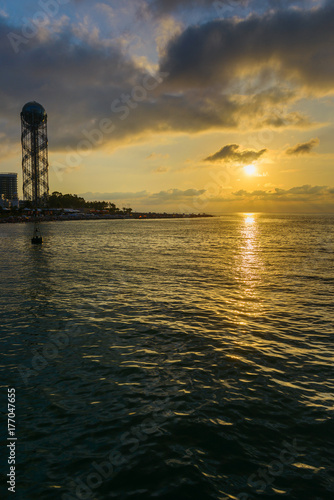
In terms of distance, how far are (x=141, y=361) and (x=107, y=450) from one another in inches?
213

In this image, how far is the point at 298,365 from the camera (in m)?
13.9

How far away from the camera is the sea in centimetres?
802

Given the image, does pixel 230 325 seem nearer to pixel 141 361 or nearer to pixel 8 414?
pixel 141 361

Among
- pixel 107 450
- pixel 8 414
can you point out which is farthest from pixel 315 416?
pixel 8 414

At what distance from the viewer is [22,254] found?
53.6m

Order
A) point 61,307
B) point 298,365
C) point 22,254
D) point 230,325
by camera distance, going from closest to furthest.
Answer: point 298,365 → point 230,325 → point 61,307 → point 22,254

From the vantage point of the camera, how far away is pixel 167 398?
11.3 metres

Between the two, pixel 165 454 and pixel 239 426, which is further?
pixel 239 426

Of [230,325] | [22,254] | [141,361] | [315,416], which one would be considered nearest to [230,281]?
[230,325]

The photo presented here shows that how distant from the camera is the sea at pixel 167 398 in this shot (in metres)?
8.02

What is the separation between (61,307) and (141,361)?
11133 mm

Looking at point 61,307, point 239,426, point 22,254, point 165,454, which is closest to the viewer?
point 165,454

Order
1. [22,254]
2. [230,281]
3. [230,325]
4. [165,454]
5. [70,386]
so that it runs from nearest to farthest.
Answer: [165,454]
[70,386]
[230,325]
[230,281]
[22,254]

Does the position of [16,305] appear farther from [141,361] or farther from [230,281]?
[230,281]
